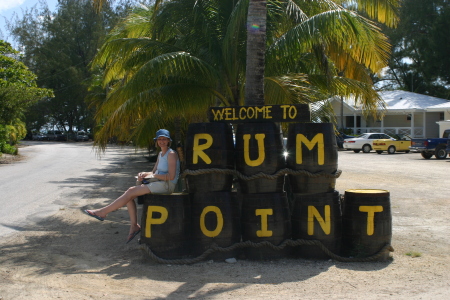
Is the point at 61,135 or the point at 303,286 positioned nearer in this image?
the point at 303,286

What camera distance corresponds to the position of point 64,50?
66188mm

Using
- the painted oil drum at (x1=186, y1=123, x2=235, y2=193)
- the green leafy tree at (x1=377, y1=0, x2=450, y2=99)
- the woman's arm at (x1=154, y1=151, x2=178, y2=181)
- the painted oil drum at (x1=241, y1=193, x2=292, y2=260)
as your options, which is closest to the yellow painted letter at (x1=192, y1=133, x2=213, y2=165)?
the painted oil drum at (x1=186, y1=123, x2=235, y2=193)

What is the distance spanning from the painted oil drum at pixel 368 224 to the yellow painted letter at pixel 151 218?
2.44 meters

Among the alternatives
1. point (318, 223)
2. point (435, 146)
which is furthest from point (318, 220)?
point (435, 146)

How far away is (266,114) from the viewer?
22.0 feet

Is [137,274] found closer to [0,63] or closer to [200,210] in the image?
[200,210]

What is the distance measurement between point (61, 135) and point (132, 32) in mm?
66576

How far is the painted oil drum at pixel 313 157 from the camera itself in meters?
6.48

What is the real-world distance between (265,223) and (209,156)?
1.14m

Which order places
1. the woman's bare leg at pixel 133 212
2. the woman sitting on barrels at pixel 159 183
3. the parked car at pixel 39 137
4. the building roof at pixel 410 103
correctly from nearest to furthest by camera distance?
the woman sitting on barrels at pixel 159 183 → the woman's bare leg at pixel 133 212 → the building roof at pixel 410 103 → the parked car at pixel 39 137

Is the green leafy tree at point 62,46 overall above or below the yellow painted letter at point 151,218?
above

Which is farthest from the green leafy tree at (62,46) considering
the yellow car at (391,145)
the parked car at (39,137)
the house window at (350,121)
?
the yellow car at (391,145)

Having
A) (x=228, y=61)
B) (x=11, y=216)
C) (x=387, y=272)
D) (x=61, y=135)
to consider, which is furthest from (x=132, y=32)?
(x=61, y=135)

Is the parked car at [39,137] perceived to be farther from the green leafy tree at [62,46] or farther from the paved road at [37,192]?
the paved road at [37,192]
